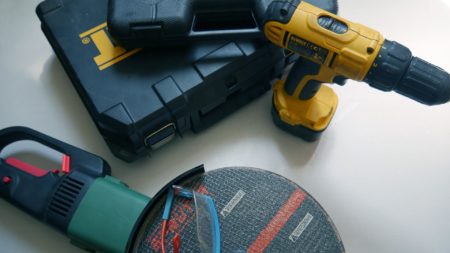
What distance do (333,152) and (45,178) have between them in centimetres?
50

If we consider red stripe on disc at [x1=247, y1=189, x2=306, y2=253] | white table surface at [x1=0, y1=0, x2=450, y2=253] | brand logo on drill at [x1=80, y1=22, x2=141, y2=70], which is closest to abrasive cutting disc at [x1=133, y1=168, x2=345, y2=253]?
red stripe on disc at [x1=247, y1=189, x2=306, y2=253]

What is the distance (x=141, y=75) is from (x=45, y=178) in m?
0.23

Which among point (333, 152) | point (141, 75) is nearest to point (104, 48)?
point (141, 75)

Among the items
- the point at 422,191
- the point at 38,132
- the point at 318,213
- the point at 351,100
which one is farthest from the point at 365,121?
the point at 38,132

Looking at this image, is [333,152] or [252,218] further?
[333,152]

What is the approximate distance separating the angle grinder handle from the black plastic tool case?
0.06 m

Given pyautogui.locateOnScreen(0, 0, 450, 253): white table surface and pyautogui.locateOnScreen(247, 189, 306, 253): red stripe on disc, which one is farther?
pyautogui.locateOnScreen(0, 0, 450, 253): white table surface

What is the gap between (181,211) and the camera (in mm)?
640

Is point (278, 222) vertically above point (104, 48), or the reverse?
point (104, 48)

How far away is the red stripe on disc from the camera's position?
631mm

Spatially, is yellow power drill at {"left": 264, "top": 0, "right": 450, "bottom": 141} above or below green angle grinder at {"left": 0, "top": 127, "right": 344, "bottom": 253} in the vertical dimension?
above

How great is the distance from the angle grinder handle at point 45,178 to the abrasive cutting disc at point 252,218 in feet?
0.52

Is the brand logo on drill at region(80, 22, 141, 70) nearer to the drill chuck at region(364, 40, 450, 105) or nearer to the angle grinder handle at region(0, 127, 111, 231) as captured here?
the angle grinder handle at region(0, 127, 111, 231)

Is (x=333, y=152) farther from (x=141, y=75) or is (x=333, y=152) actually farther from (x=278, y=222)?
(x=141, y=75)
